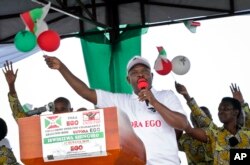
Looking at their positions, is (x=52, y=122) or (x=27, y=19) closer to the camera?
(x=52, y=122)

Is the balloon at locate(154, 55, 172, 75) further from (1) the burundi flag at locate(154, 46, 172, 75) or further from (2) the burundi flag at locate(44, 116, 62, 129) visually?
(2) the burundi flag at locate(44, 116, 62, 129)

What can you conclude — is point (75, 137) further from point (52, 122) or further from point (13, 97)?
point (13, 97)

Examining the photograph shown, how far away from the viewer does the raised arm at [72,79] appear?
281cm

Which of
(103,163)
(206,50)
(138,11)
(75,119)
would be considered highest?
(138,11)

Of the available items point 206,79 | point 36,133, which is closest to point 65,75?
point 36,133

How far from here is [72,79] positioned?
Result: 9.86 feet

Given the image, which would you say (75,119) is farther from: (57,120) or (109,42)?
(109,42)

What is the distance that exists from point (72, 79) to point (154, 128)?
0.49 meters

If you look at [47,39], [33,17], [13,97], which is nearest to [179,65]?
[13,97]

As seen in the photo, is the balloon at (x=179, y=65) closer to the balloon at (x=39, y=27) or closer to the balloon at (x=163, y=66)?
the balloon at (x=163, y=66)

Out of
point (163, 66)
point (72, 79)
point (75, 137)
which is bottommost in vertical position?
point (75, 137)

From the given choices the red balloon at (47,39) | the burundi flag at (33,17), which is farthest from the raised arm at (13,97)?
the burundi flag at (33,17)

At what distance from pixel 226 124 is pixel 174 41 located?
324 cm

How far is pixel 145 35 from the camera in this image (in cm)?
770
